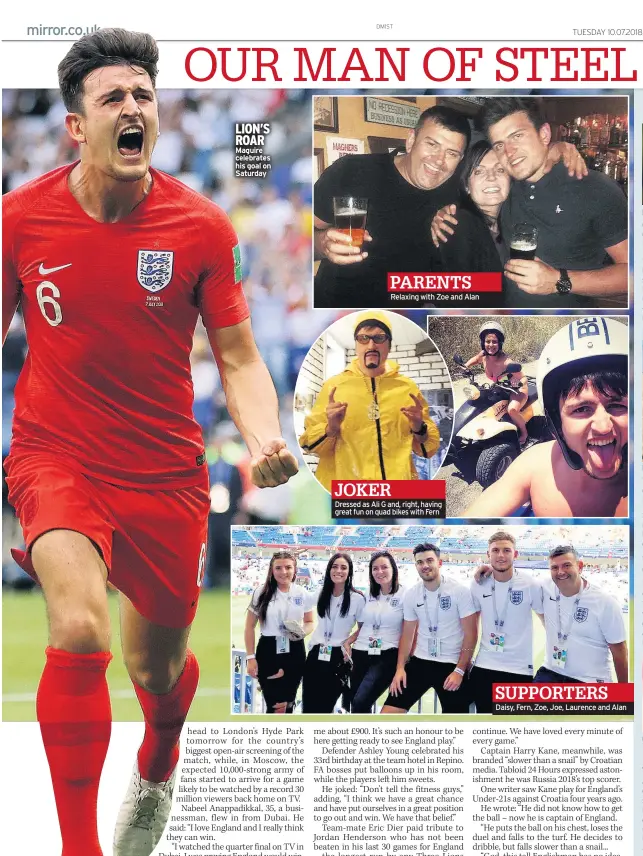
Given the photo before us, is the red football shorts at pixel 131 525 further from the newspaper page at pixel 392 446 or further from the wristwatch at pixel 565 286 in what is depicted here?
the wristwatch at pixel 565 286

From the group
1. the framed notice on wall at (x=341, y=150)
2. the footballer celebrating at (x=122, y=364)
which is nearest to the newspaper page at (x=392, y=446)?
the framed notice on wall at (x=341, y=150)

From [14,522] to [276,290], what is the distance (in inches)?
53.4

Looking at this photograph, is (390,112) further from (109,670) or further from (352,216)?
(109,670)

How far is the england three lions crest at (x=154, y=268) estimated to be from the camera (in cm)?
406

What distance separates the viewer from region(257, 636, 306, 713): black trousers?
4477 millimetres

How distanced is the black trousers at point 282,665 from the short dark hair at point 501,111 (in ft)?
7.01

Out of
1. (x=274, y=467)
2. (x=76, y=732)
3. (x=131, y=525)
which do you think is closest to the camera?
(x=76, y=732)

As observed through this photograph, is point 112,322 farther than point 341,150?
No

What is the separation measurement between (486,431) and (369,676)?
106 cm

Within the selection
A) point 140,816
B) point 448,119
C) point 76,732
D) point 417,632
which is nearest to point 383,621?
point 417,632

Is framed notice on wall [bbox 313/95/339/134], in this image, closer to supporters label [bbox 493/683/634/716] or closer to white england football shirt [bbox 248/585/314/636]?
white england football shirt [bbox 248/585/314/636]

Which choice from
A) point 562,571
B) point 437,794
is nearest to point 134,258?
point 562,571

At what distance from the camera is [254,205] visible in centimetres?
446

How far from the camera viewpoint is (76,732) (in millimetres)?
3693
